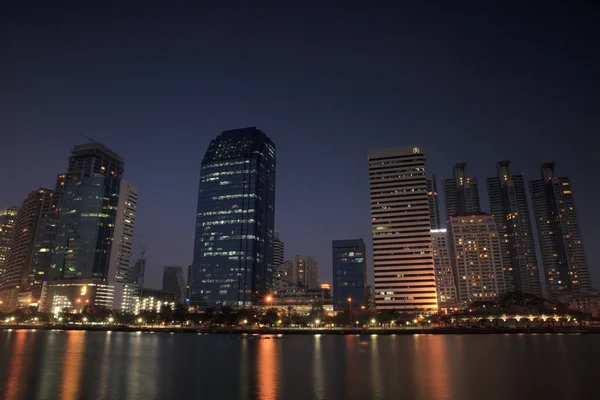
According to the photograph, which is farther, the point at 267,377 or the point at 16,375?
the point at 16,375

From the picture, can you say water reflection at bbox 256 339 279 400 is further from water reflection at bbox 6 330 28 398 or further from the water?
water reflection at bbox 6 330 28 398

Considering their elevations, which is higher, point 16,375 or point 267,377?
point 16,375

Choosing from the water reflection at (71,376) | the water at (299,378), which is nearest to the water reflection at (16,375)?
the water at (299,378)

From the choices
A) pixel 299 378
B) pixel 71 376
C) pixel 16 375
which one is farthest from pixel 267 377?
pixel 16 375

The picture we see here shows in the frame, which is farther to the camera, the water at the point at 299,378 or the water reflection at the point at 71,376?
the water at the point at 299,378

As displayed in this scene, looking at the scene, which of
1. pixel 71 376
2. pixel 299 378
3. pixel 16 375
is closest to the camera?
pixel 299 378

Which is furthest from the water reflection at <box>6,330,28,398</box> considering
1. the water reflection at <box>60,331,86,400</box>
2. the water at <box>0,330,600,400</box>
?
the water reflection at <box>60,331,86,400</box>

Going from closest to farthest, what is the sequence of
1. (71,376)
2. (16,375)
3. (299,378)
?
(299,378) → (71,376) → (16,375)

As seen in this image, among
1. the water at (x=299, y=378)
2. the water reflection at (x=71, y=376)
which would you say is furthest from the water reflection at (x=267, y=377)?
the water reflection at (x=71, y=376)

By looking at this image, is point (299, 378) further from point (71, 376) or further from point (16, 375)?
point (16, 375)

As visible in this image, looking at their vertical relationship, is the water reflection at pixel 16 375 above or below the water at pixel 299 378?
above

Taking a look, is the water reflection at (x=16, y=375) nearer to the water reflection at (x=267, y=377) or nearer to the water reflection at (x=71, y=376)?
the water reflection at (x=71, y=376)

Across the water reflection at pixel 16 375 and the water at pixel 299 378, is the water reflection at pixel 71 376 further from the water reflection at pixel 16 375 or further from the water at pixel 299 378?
the water reflection at pixel 16 375

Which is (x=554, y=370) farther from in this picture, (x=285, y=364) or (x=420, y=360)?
(x=285, y=364)
